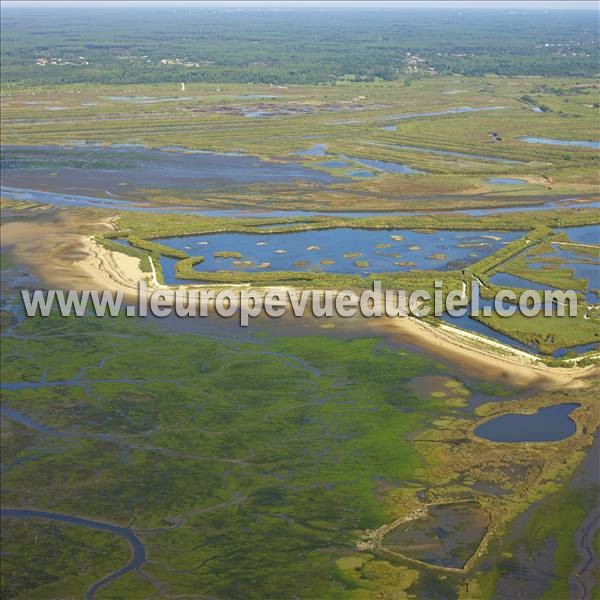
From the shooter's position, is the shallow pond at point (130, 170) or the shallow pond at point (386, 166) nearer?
the shallow pond at point (130, 170)

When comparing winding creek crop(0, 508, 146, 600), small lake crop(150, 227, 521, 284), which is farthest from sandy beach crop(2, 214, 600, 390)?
winding creek crop(0, 508, 146, 600)

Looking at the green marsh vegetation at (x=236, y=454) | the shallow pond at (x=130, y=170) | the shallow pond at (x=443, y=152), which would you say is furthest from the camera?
the shallow pond at (x=443, y=152)

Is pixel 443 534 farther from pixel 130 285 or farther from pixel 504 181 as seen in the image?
pixel 504 181

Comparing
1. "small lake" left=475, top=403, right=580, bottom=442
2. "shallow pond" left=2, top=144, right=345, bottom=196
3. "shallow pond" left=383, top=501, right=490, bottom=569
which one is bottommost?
"shallow pond" left=383, top=501, right=490, bottom=569

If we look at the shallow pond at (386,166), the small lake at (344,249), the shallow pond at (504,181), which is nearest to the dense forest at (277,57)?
the shallow pond at (386,166)

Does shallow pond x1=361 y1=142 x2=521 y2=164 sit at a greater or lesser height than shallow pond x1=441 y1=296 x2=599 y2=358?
greater

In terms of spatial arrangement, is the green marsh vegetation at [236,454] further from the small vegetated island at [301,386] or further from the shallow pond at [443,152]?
the shallow pond at [443,152]

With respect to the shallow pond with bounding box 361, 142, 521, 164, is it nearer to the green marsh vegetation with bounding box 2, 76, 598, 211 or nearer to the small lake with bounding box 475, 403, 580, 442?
the green marsh vegetation with bounding box 2, 76, 598, 211
